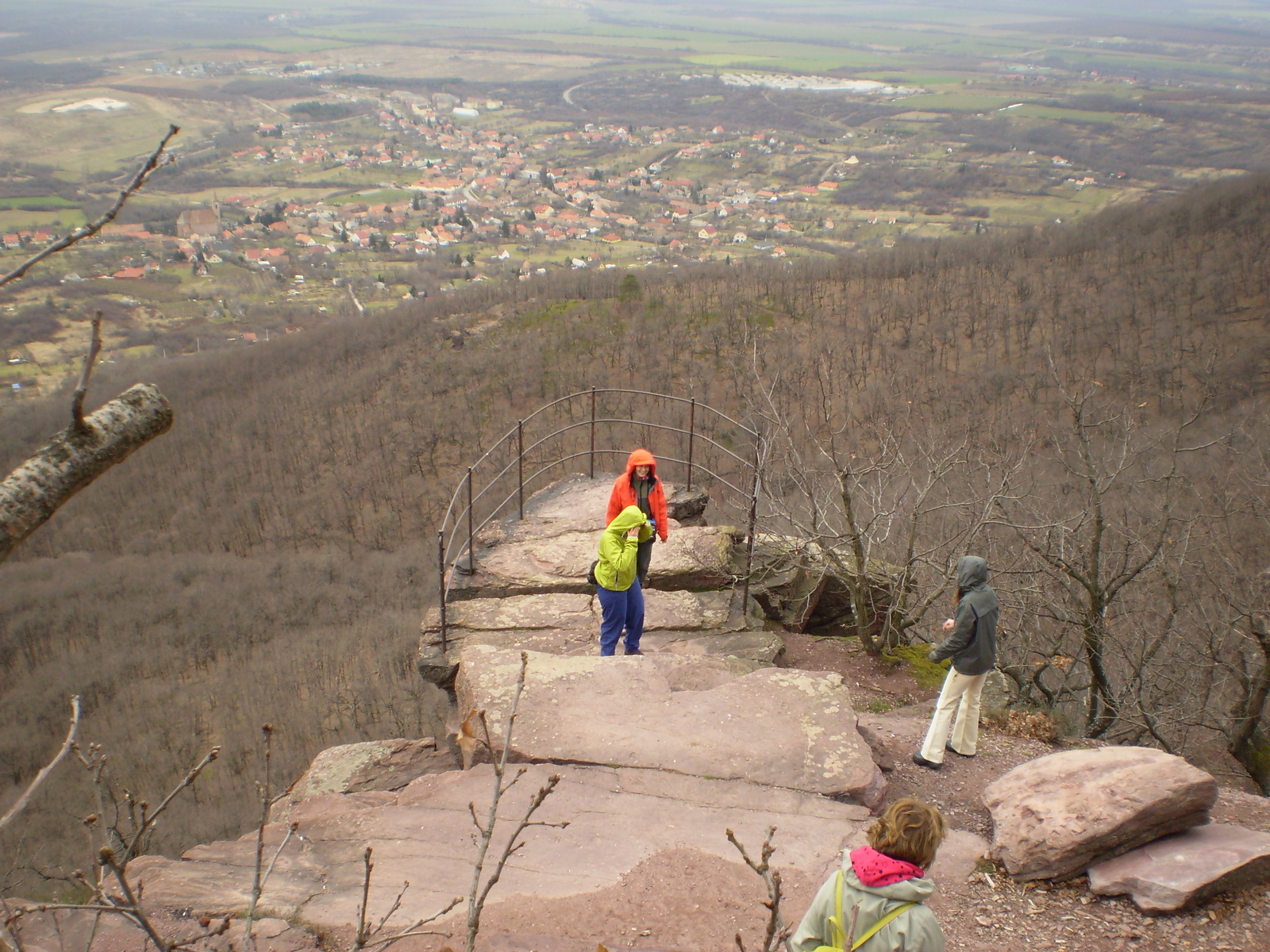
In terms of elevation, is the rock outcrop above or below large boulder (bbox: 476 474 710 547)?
below

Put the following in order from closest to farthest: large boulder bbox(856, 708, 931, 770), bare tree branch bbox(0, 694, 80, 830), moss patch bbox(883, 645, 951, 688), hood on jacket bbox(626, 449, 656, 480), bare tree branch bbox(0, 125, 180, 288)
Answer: bare tree branch bbox(0, 694, 80, 830) → bare tree branch bbox(0, 125, 180, 288) → large boulder bbox(856, 708, 931, 770) → hood on jacket bbox(626, 449, 656, 480) → moss patch bbox(883, 645, 951, 688)

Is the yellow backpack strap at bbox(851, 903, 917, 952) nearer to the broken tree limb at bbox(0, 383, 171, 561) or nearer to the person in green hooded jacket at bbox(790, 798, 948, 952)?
the person in green hooded jacket at bbox(790, 798, 948, 952)

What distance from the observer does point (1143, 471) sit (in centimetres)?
1720

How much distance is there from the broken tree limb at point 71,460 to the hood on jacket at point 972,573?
5088 millimetres

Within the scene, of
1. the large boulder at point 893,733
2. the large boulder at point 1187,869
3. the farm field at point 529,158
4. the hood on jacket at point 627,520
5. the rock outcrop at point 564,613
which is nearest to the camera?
the large boulder at point 1187,869

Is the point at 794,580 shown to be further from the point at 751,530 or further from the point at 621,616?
the point at 621,616

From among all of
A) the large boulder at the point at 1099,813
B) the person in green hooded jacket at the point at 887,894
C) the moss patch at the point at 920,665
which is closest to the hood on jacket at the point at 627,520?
the moss patch at the point at 920,665

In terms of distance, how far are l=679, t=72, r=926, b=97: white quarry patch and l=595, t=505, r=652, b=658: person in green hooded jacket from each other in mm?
130663

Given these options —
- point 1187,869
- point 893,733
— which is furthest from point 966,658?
point 1187,869

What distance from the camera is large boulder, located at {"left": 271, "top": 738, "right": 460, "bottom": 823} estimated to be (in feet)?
21.7

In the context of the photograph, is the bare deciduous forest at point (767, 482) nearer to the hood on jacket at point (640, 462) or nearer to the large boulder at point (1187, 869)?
the hood on jacket at point (640, 462)

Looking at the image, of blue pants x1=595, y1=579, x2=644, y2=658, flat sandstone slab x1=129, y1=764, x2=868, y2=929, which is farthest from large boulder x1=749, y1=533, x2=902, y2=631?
flat sandstone slab x1=129, y1=764, x2=868, y2=929

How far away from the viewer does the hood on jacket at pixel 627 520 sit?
6.61m

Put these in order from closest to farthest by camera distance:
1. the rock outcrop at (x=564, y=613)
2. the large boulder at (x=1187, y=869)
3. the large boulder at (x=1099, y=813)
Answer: the large boulder at (x=1187, y=869) → the large boulder at (x=1099, y=813) → the rock outcrop at (x=564, y=613)
